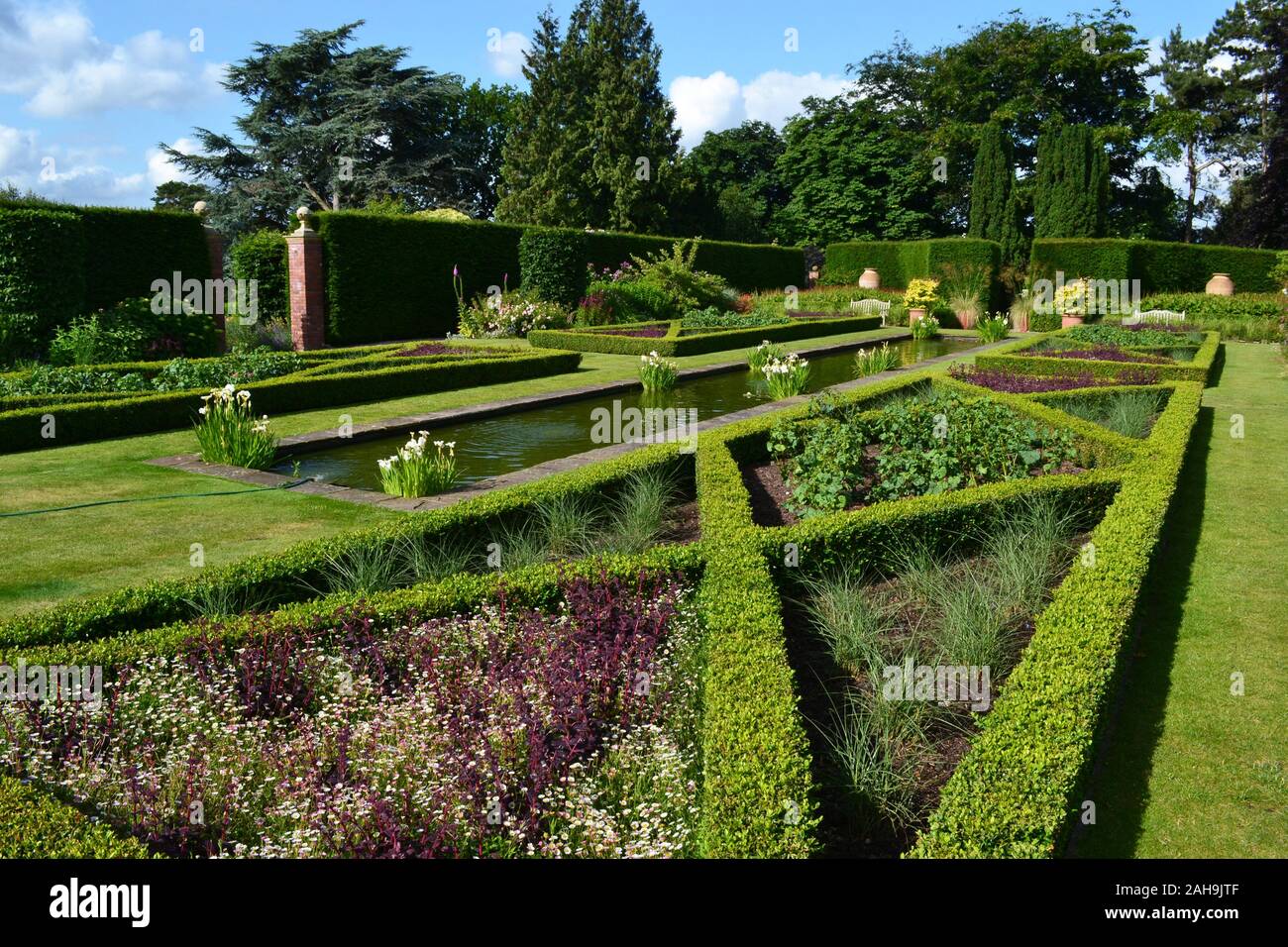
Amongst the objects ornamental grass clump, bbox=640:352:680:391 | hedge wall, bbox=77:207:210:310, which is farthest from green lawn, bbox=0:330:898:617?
hedge wall, bbox=77:207:210:310

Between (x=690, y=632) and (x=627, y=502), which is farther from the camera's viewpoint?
(x=627, y=502)

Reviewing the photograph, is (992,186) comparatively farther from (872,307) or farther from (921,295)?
(872,307)

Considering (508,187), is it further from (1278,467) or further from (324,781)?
(324,781)

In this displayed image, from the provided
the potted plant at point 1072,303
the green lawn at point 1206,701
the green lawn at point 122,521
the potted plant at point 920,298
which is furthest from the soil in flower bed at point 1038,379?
the potted plant at point 920,298

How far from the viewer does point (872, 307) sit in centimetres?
2703

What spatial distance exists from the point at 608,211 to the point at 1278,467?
30.5 m

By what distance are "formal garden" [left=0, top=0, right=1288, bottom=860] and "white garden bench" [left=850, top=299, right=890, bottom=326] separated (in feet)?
51.2

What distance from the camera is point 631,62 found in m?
35.8

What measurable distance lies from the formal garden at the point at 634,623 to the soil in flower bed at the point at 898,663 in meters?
0.02

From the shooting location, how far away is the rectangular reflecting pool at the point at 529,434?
7.68 meters

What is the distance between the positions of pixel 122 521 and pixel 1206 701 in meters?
5.85

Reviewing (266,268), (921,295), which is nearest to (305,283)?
(266,268)
